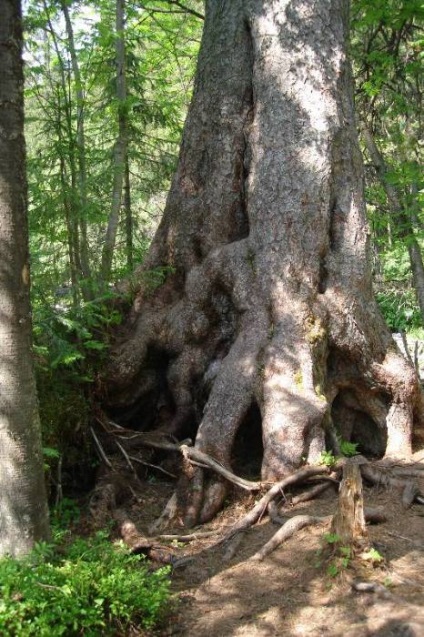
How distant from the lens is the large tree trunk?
246 inches

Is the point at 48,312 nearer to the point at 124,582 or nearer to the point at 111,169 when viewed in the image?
the point at 124,582

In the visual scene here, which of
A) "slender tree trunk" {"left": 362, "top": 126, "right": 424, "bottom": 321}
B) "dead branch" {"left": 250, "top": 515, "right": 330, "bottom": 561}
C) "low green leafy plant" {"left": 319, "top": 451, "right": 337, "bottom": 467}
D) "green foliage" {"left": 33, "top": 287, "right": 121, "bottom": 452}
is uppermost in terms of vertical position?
"slender tree trunk" {"left": 362, "top": 126, "right": 424, "bottom": 321}

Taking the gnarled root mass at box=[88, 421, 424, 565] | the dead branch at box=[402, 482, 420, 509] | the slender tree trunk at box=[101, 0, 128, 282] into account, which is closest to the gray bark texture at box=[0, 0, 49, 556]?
the gnarled root mass at box=[88, 421, 424, 565]

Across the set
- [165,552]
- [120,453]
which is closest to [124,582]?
→ [165,552]

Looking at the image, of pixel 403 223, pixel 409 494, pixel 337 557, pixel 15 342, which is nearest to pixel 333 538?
pixel 337 557

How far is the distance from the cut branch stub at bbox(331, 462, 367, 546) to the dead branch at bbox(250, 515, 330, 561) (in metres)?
0.68

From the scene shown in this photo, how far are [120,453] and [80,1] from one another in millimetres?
7489

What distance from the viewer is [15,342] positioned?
375 centimetres

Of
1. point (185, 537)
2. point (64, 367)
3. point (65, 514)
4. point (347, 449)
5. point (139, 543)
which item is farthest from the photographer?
point (64, 367)

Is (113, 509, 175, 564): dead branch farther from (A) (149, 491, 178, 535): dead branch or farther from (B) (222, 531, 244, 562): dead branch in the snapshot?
(B) (222, 531, 244, 562): dead branch

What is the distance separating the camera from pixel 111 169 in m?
9.19

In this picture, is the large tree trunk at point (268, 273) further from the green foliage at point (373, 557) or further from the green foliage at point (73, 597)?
the green foliage at point (73, 597)

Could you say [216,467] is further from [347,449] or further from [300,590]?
[300,590]

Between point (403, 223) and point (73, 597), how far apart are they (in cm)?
869
